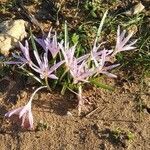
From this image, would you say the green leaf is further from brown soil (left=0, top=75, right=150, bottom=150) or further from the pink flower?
the pink flower

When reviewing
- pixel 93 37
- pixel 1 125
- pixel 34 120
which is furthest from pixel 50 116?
pixel 93 37

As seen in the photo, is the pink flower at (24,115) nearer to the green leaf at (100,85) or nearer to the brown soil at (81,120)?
the brown soil at (81,120)

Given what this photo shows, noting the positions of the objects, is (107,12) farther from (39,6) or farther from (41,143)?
(41,143)

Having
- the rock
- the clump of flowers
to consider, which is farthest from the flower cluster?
the rock

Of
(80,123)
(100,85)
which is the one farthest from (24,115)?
(100,85)

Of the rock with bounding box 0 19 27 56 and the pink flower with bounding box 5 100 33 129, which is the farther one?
the rock with bounding box 0 19 27 56

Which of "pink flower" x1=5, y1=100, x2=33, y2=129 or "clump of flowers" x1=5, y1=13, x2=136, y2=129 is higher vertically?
"clump of flowers" x1=5, y1=13, x2=136, y2=129

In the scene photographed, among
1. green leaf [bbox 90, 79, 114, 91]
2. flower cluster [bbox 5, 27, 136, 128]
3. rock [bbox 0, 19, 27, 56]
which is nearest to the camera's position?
flower cluster [bbox 5, 27, 136, 128]
